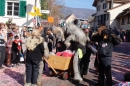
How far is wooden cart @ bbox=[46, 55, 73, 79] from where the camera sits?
23.8 feet

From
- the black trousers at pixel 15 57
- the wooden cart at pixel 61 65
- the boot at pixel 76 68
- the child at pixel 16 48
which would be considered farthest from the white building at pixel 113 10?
the boot at pixel 76 68

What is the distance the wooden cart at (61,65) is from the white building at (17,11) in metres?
11.5

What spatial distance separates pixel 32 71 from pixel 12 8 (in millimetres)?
12933

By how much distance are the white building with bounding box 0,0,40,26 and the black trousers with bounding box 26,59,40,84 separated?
1247cm

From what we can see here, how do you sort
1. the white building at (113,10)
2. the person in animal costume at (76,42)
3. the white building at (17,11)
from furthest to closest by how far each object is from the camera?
the white building at (113,10), the white building at (17,11), the person in animal costume at (76,42)

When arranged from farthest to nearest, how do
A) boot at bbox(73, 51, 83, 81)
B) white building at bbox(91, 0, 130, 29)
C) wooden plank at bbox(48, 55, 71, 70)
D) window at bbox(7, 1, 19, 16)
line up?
white building at bbox(91, 0, 130, 29), window at bbox(7, 1, 19, 16), wooden plank at bbox(48, 55, 71, 70), boot at bbox(73, 51, 83, 81)

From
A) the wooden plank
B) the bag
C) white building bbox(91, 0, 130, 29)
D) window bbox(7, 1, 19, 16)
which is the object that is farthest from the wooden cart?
white building bbox(91, 0, 130, 29)

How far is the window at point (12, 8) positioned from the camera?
60.6 feet

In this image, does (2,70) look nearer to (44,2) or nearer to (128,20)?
(128,20)

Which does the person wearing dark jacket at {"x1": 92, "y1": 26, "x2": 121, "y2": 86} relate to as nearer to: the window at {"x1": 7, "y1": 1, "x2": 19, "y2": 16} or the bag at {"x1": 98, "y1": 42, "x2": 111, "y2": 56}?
the bag at {"x1": 98, "y1": 42, "x2": 111, "y2": 56}

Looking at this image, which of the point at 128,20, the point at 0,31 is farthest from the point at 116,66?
the point at 128,20

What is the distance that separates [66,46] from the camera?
24.5 ft

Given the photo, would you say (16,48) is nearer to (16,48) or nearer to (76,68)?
(16,48)

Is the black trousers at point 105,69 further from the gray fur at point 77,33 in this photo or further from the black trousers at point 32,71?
the black trousers at point 32,71
